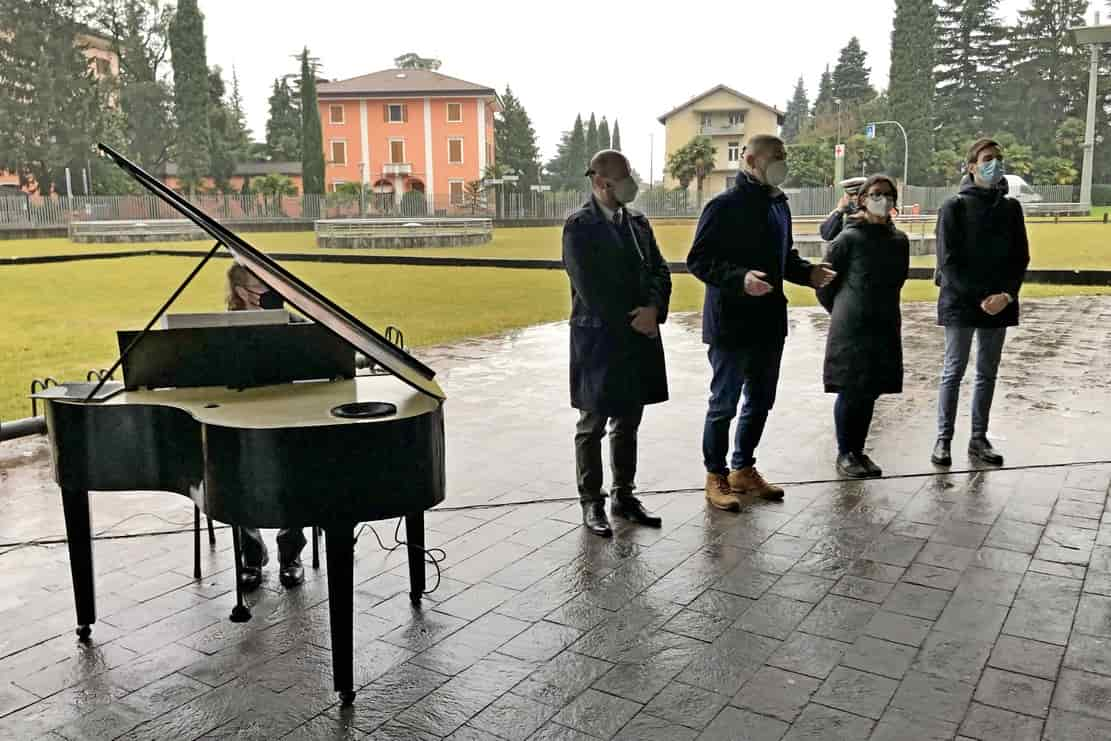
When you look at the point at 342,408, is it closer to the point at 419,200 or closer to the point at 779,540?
the point at 779,540

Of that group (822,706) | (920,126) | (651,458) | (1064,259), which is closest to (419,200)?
(920,126)

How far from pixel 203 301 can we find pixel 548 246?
16.9 meters

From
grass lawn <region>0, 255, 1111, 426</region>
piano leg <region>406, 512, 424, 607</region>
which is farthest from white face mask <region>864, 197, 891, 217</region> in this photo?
grass lawn <region>0, 255, 1111, 426</region>

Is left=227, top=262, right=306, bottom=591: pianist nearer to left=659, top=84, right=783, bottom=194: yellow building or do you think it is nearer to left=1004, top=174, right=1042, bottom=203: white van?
left=1004, top=174, right=1042, bottom=203: white van

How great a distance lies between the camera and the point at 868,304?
5199mm

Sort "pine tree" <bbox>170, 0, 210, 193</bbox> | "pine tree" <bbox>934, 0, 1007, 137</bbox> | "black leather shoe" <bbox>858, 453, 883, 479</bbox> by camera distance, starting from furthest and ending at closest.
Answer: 1. "pine tree" <bbox>934, 0, 1007, 137</bbox>
2. "pine tree" <bbox>170, 0, 210, 193</bbox>
3. "black leather shoe" <bbox>858, 453, 883, 479</bbox>

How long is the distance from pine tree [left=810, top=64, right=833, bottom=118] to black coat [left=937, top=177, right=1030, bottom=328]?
67024mm

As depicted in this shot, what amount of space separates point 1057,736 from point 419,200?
151ft

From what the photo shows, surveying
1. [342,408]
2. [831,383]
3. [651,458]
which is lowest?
[651,458]

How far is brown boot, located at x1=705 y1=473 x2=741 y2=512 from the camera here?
16.1 ft

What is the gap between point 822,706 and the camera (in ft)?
9.70

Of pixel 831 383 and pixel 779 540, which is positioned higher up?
pixel 831 383

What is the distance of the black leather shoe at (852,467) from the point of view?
552 centimetres

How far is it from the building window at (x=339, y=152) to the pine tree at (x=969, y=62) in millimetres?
35760
